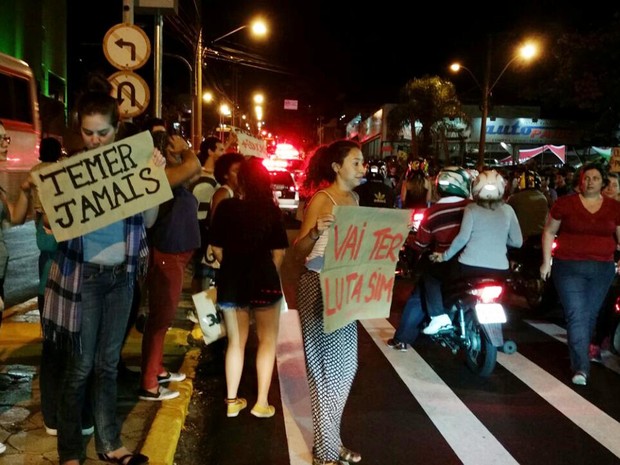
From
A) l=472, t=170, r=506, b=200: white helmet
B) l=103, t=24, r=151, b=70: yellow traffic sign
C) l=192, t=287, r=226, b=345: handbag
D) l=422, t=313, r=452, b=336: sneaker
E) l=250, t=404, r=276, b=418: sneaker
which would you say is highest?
l=103, t=24, r=151, b=70: yellow traffic sign

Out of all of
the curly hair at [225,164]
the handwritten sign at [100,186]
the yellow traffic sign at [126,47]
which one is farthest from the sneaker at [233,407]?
the yellow traffic sign at [126,47]

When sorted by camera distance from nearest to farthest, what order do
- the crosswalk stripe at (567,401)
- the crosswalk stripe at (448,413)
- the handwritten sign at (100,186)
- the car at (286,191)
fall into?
the handwritten sign at (100,186) < the crosswalk stripe at (448,413) < the crosswalk stripe at (567,401) < the car at (286,191)

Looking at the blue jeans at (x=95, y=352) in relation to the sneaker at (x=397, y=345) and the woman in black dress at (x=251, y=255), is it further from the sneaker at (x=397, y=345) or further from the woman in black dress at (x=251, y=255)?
the sneaker at (x=397, y=345)

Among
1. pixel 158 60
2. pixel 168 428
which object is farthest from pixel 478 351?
pixel 158 60

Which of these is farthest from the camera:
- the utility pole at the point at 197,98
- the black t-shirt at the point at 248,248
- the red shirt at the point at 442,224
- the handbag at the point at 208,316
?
the utility pole at the point at 197,98

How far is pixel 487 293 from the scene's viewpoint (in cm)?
628

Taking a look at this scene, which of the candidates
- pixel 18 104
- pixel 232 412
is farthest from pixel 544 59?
pixel 232 412

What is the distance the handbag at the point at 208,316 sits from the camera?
5801 millimetres

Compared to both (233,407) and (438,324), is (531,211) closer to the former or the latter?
(438,324)

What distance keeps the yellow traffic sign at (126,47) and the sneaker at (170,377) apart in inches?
184

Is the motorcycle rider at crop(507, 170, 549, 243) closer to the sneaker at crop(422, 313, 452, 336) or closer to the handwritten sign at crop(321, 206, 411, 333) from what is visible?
the sneaker at crop(422, 313, 452, 336)

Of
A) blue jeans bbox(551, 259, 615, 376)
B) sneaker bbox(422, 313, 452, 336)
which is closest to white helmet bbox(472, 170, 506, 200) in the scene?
blue jeans bbox(551, 259, 615, 376)

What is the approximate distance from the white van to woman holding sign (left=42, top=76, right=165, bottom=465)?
10.5 m

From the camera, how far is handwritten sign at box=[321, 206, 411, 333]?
4035 millimetres
